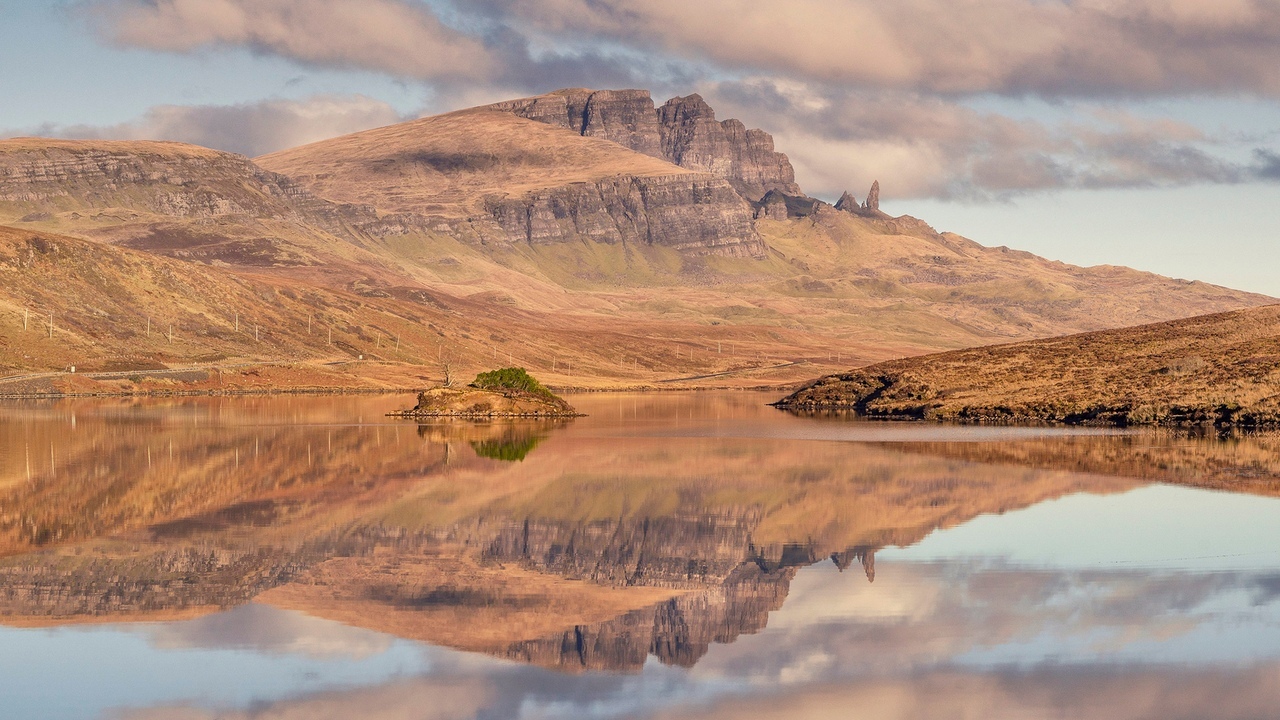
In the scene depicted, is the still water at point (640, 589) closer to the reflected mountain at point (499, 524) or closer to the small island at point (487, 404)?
the reflected mountain at point (499, 524)

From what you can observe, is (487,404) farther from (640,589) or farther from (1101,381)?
(640,589)

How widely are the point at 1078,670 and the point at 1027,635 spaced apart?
2.16 metres

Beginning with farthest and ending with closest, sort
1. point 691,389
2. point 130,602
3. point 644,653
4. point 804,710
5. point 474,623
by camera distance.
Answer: point 691,389, point 130,602, point 474,623, point 644,653, point 804,710

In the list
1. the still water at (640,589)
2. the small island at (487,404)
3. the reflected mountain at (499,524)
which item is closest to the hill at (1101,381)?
the reflected mountain at (499,524)

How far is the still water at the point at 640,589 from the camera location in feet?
56.9

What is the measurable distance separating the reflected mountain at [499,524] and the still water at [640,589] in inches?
5.3

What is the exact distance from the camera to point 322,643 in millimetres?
20203

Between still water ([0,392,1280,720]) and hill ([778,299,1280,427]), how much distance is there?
29.0 metres

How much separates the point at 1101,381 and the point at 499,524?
63753mm

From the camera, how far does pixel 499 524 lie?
3341cm

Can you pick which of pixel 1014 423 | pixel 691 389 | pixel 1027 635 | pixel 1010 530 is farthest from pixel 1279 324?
pixel 691 389

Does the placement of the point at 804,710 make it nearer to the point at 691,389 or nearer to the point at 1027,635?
the point at 1027,635

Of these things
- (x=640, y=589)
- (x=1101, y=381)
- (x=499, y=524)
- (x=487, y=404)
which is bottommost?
(x=640, y=589)

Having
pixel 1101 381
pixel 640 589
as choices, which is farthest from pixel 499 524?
pixel 1101 381
